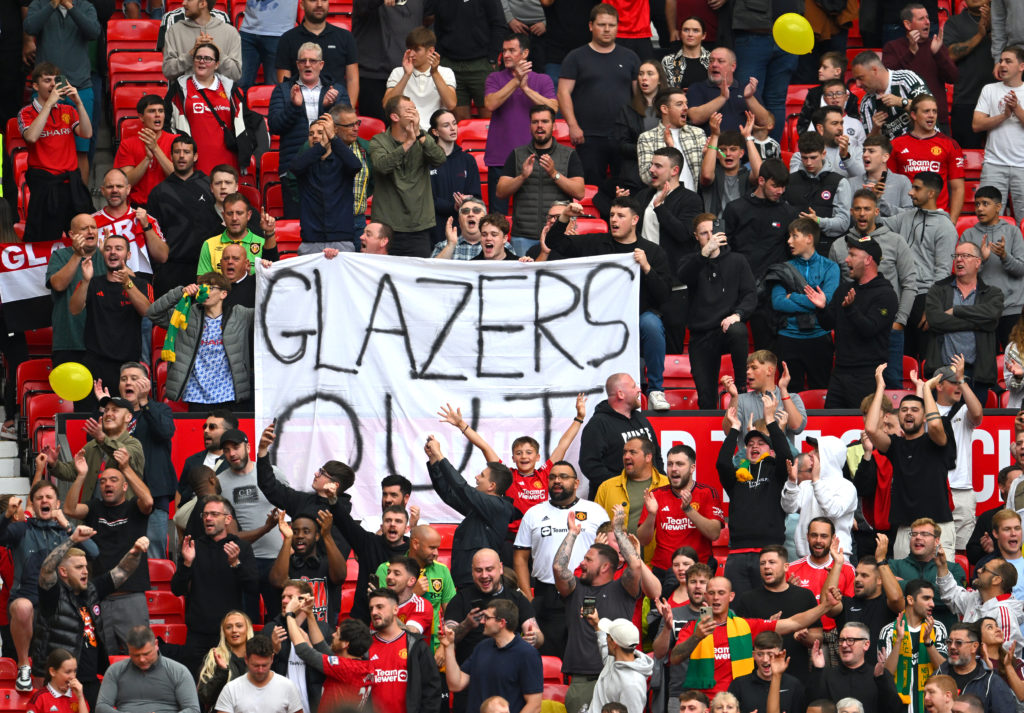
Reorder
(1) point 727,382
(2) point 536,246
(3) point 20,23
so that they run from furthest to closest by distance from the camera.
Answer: (3) point 20,23 < (2) point 536,246 < (1) point 727,382

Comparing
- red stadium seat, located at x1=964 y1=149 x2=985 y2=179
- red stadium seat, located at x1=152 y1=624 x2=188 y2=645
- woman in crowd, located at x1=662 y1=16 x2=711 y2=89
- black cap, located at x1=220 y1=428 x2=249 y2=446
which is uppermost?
woman in crowd, located at x1=662 y1=16 x2=711 y2=89

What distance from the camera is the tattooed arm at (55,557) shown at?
579 inches

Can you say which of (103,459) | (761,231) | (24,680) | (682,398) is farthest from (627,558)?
(761,231)

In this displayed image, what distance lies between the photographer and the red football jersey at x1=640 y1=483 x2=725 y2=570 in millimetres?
15609

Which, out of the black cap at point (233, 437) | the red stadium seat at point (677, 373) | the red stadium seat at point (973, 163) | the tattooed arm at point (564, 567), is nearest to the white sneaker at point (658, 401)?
Result: the red stadium seat at point (677, 373)

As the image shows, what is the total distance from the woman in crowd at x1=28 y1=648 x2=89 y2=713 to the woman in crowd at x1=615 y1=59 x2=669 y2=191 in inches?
281

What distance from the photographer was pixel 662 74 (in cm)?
1945

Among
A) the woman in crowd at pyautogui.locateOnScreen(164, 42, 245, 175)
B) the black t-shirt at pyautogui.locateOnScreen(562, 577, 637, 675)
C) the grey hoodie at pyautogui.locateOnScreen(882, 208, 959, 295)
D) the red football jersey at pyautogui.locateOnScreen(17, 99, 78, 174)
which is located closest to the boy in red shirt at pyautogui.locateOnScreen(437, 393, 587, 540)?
the black t-shirt at pyautogui.locateOnScreen(562, 577, 637, 675)

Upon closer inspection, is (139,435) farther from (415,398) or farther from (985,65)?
(985,65)

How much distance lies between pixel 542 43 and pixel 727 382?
6.03 metres

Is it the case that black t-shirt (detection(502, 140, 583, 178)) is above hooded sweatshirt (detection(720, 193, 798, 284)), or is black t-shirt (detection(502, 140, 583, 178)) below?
above

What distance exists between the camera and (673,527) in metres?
15.6

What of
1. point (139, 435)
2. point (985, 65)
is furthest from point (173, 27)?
point (985, 65)

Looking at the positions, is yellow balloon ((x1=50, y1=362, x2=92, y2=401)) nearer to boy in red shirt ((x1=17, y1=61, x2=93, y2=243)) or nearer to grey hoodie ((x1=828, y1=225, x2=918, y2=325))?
boy in red shirt ((x1=17, y1=61, x2=93, y2=243))
